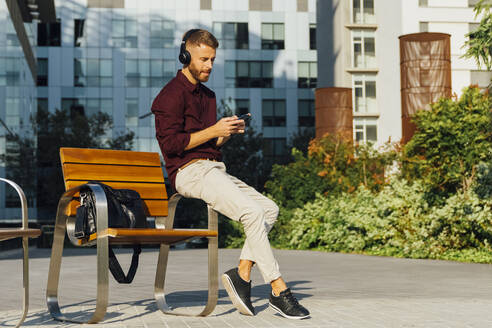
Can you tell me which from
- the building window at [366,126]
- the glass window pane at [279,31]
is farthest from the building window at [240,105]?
the building window at [366,126]

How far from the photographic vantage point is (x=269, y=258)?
532 cm

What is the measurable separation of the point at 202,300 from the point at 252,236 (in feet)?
5.85

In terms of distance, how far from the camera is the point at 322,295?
24.3ft

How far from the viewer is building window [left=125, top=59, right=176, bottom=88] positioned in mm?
61188

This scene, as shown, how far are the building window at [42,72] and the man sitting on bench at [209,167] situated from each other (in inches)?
2259

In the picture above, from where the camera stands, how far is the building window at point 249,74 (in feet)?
205

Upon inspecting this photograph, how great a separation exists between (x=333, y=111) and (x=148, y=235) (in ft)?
87.8

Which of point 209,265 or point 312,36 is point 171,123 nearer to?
point 209,265

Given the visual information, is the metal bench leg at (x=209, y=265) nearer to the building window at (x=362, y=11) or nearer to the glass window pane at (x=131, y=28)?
Answer: the building window at (x=362, y=11)

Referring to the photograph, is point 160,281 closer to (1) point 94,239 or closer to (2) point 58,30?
(1) point 94,239

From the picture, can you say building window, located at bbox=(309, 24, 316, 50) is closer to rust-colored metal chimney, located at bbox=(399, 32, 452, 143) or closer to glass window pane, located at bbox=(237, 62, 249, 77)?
glass window pane, located at bbox=(237, 62, 249, 77)

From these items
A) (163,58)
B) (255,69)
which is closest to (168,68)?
(163,58)

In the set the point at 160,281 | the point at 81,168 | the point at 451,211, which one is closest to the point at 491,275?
the point at 451,211

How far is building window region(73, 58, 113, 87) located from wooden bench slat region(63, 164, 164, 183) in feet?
184
